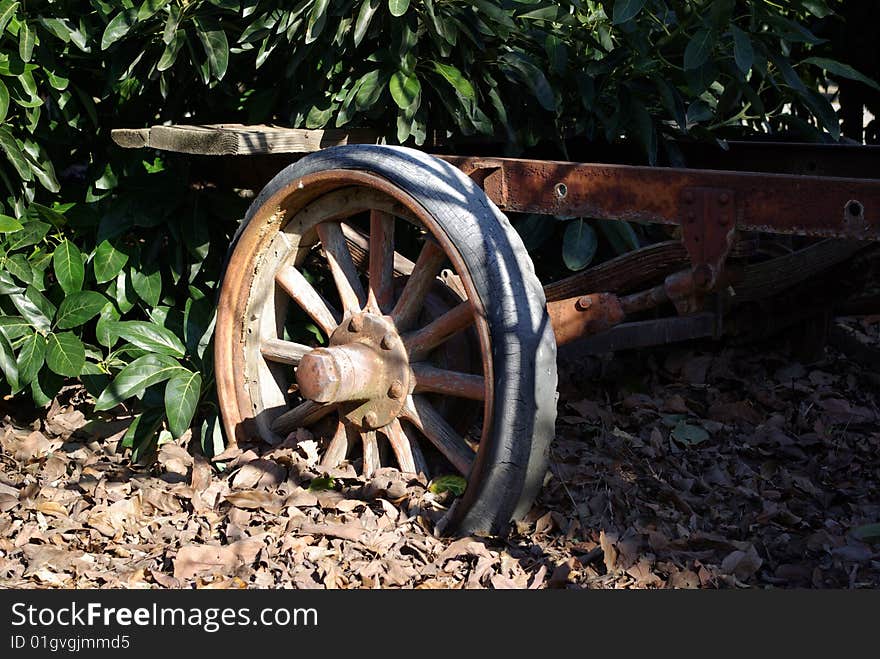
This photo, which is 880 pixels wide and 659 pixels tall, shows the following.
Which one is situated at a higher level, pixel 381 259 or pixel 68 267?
pixel 381 259

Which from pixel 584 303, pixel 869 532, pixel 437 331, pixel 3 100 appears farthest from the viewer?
pixel 3 100

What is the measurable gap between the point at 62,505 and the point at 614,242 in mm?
1767

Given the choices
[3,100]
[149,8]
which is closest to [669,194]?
[149,8]

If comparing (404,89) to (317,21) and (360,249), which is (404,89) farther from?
(360,249)

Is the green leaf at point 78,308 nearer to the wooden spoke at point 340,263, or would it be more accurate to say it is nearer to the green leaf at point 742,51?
the wooden spoke at point 340,263

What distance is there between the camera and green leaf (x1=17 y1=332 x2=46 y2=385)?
359 centimetres

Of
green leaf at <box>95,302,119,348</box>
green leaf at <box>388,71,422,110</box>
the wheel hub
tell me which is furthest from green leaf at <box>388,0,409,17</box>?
green leaf at <box>95,302,119,348</box>

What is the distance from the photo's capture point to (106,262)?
368 centimetres

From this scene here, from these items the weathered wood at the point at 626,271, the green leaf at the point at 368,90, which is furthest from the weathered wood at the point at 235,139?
the weathered wood at the point at 626,271

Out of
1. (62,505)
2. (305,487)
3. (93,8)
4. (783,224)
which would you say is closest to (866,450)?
(783,224)

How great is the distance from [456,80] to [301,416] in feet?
3.42

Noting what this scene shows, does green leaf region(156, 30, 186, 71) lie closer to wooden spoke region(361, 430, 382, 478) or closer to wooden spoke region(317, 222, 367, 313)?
wooden spoke region(317, 222, 367, 313)

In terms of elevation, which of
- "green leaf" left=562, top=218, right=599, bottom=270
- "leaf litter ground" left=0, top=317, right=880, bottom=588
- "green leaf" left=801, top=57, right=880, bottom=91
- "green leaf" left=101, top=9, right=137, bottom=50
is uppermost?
"green leaf" left=801, top=57, right=880, bottom=91

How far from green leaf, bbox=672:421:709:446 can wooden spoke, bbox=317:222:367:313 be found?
3.71ft
